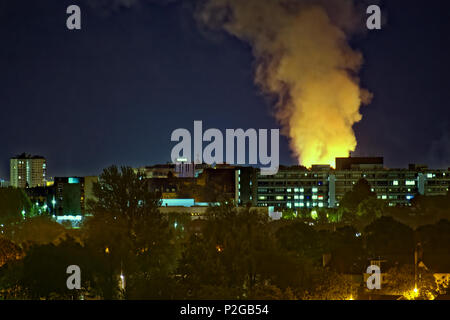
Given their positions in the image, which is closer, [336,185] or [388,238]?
[388,238]

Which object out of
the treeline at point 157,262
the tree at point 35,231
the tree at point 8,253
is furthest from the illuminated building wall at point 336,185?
the tree at point 8,253

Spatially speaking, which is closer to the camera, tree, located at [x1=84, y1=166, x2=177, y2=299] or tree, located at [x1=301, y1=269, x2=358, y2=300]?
tree, located at [x1=84, y1=166, x2=177, y2=299]

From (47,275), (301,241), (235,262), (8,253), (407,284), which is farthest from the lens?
(301,241)

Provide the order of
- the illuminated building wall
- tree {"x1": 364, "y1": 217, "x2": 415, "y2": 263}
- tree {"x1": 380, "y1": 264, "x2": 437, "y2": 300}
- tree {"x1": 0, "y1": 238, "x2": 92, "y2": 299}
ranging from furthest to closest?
the illuminated building wall, tree {"x1": 364, "y1": 217, "x2": 415, "y2": 263}, tree {"x1": 380, "y1": 264, "x2": 437, "y2": 300}, tree {"x1": 0, "y1": 238, "x2": 92, "y2": 299}

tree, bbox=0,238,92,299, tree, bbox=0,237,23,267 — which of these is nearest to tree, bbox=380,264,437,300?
tree, bbox=0,238,92,299

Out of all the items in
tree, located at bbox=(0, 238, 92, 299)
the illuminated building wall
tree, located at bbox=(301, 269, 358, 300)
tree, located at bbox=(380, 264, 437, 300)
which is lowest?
tree, located at bbox=(380, 264, 437, 300)

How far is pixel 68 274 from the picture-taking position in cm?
1375

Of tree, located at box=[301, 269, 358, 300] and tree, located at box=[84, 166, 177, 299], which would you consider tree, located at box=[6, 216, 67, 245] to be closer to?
tree, located at box=[84, 166, 177, 299]

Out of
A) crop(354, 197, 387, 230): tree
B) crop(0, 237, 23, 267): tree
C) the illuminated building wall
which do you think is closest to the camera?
crop(0, 237, 23, 267): tree

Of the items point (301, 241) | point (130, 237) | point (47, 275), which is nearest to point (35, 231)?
point (301, 241)

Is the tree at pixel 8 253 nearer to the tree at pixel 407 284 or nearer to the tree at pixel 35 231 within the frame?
the tree at pixel 35 231

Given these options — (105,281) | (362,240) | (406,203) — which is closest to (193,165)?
(406,203)

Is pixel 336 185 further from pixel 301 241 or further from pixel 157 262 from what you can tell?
pixel 157 262

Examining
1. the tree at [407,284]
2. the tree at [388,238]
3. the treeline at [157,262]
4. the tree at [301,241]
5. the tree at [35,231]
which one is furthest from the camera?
the tree at [35,231]
